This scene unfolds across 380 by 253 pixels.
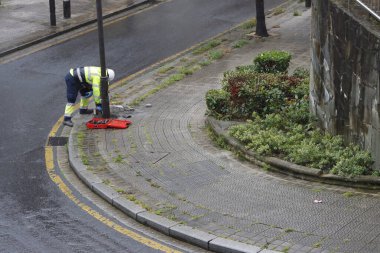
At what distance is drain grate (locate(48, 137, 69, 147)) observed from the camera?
Result: 17953 millimetres

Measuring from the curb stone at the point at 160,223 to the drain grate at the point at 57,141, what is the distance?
1.80 m

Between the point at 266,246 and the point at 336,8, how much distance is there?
534 cm

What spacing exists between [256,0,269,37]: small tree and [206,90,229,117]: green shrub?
8019mm

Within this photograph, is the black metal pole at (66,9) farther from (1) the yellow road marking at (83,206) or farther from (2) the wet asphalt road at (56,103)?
(1) the yellow road marking at (83,206)

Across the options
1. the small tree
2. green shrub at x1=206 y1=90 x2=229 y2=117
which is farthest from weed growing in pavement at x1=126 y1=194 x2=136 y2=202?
the small tree

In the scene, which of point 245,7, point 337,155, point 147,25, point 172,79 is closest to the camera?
point 337,155

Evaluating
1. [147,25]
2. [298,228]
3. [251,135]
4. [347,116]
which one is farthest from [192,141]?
[147,25]

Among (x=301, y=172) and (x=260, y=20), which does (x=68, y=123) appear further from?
(x=260, y=20)

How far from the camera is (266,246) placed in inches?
476

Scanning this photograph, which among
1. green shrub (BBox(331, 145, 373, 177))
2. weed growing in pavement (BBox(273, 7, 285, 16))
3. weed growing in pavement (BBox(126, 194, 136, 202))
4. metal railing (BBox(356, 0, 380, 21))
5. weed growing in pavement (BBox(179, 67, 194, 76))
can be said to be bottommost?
weed growing in pavement (BBox(273, 7, 285, 16))

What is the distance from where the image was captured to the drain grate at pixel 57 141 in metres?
18.0

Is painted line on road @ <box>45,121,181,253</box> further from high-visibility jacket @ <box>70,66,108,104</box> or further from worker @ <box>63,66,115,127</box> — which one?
high-visibility jacket @ <box>70,66,108,104</box>

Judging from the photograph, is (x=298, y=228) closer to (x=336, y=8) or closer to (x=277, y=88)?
(x=336, y=8)

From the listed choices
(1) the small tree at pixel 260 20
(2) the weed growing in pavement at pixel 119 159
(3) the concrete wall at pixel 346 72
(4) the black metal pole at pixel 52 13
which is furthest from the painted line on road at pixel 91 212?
(4) the black metal pole at pixel 52 13
